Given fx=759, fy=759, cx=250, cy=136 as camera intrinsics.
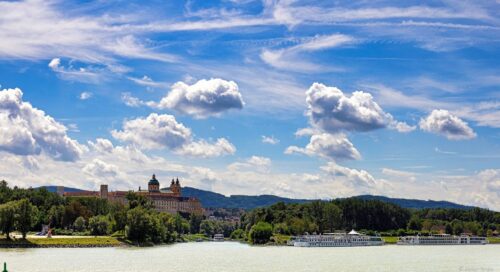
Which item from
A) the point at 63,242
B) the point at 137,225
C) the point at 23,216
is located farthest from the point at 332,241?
the point at 23,216

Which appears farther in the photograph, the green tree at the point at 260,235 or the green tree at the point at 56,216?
the green tree at the point at 260,235

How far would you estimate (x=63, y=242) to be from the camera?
13400cm

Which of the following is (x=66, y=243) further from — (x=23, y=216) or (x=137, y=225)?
(x=137, y=225)

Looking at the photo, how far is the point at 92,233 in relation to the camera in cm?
16300

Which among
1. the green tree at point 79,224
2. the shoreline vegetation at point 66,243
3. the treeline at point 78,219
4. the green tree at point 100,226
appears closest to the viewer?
the shoreline vegetation at point 66,243

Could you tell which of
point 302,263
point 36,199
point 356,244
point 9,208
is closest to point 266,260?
point 302,263

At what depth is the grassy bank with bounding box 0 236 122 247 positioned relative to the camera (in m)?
127

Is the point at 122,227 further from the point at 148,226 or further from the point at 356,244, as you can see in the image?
the point at 356,244

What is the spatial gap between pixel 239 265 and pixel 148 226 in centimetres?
5706

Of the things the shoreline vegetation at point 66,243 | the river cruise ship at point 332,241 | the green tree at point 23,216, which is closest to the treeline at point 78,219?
the green tree at point 23,216

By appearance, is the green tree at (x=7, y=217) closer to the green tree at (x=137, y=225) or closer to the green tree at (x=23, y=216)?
the green tree at (x=23, y=216)

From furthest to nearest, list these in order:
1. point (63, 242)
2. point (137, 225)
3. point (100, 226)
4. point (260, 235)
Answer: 1. point (260, 235)
2. point (100, 226)
3. point (137, 225)
4. point (63, 242)

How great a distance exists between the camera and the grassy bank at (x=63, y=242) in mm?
126900

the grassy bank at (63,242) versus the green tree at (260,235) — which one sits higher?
the green tree at (260,235)
